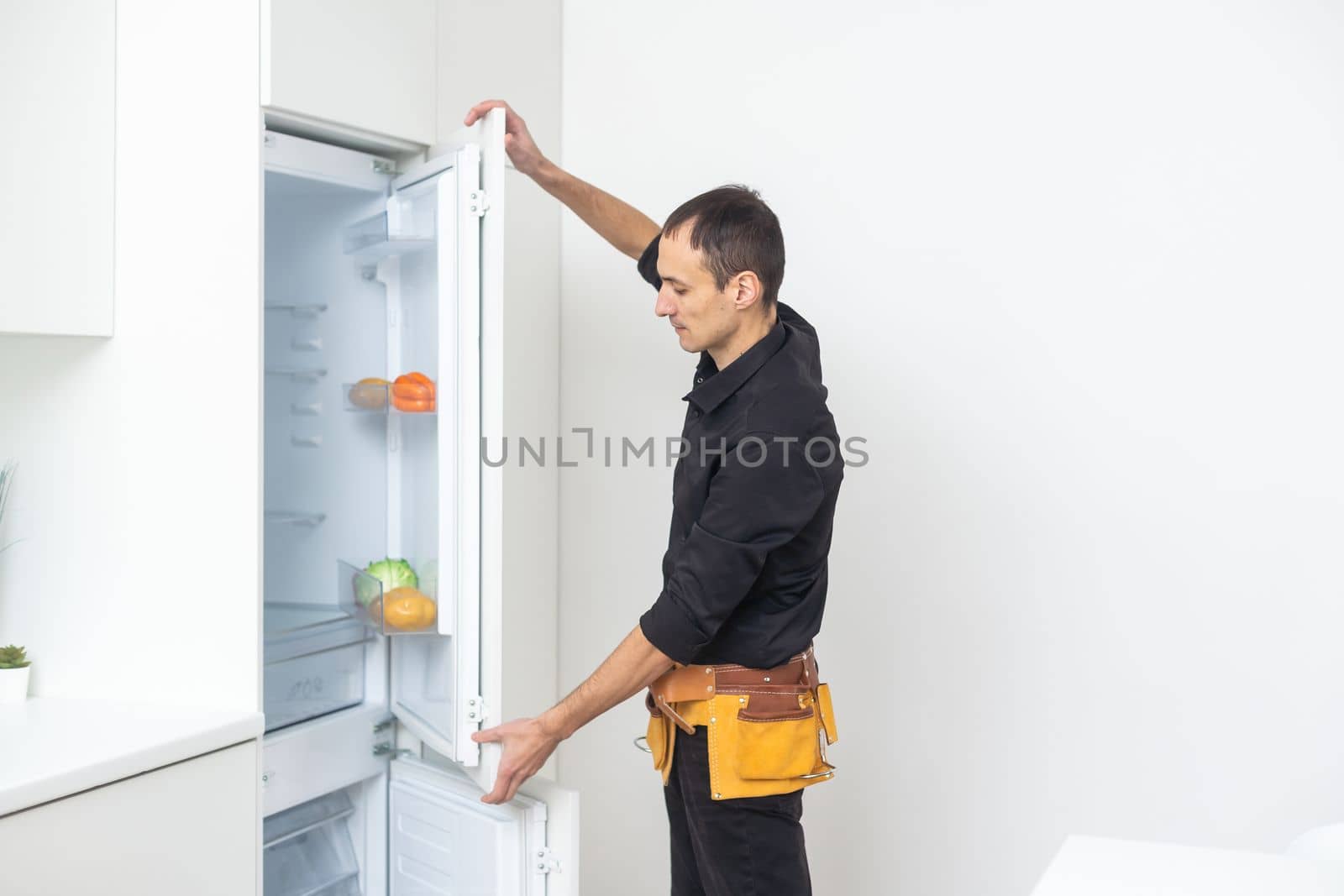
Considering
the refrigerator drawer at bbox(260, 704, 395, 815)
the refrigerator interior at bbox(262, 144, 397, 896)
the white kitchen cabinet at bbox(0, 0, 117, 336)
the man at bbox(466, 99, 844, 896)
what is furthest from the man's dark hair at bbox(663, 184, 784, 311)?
the refrigerator drawer at bbox(260, 704, 395, 815)

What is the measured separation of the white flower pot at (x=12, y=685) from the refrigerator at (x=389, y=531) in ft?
1.34

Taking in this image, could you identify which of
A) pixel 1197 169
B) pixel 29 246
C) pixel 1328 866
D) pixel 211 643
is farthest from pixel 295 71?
pixel 1328 866

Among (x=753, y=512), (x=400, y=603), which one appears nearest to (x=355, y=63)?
(x=400, y=603)

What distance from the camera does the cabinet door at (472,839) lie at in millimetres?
1856

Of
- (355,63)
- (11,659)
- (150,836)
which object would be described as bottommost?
(150,836)

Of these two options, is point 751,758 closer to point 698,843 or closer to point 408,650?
point 698,843

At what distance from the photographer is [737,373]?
1688 mm

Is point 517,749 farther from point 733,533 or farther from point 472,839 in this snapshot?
point 733,533

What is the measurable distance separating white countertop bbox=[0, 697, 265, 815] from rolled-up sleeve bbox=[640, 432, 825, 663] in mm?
726

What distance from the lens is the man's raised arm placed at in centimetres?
201

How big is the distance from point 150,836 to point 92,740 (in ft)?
0.57

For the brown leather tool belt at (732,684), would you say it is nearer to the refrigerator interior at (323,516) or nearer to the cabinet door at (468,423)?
the cabinet door at (468,423)

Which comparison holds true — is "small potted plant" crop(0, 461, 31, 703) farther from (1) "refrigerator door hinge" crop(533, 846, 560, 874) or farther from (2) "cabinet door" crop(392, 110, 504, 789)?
(1) "refrigerator door hinge" crop(533, 846, 560, 874)

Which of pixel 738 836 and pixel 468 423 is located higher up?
pixel 468 423
